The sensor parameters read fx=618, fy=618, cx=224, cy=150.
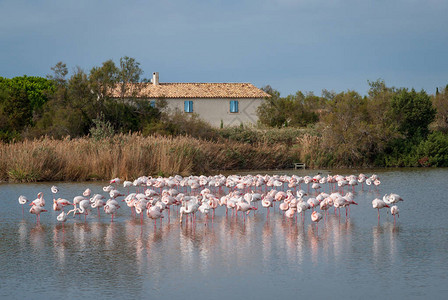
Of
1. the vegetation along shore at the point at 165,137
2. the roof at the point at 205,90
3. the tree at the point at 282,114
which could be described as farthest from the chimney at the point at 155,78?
the vegetation along shore at the point at 165,137

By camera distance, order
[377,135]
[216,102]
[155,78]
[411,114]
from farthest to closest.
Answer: [155,78]
[216,102]
[411,114]
[377,135]

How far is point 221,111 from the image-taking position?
60000mm

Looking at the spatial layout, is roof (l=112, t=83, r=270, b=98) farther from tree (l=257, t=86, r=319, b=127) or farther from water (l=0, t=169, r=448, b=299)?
water (l=0, t=169, r=448, b=299)

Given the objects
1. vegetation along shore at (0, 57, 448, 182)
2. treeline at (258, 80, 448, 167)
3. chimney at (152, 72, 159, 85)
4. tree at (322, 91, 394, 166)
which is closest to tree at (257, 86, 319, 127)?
chimney at (152, 72, 159, 85)

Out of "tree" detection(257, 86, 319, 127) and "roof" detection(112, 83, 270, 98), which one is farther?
"roof" detection(112, 83, 270, 98)

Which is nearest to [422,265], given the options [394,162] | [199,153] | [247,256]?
[247,256]

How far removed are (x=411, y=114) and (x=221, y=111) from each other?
26.0 metres

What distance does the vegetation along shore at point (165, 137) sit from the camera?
24.2 meters

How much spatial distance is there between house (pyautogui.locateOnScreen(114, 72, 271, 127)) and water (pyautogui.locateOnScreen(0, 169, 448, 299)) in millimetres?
46147

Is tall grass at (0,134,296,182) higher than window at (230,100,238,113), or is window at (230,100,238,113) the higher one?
window at (230,100,238,113)

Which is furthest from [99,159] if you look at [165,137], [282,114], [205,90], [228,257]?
[205,90]

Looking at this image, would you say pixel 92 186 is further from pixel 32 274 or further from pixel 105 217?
pixel 32 274

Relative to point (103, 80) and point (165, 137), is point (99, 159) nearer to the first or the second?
point (165, 137)

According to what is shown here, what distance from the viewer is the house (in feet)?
195
